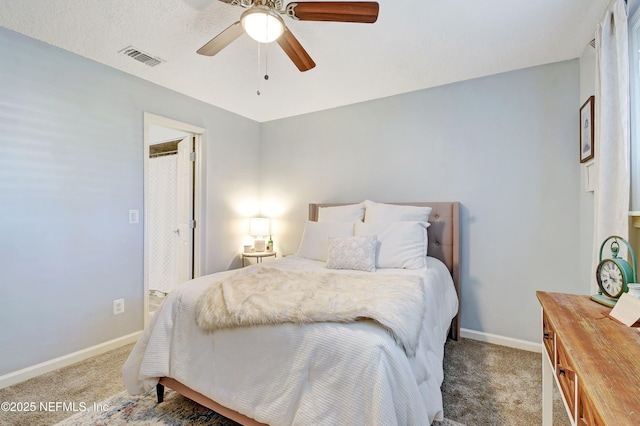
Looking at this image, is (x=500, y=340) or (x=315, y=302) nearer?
(x=315, y=302)

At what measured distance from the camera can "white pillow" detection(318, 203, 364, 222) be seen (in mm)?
2920

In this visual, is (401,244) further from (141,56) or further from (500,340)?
(141,56)

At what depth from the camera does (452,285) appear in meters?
2.57

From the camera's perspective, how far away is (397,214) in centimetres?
271

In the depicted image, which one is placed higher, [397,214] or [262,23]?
[262,23]

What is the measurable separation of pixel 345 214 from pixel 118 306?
229cm

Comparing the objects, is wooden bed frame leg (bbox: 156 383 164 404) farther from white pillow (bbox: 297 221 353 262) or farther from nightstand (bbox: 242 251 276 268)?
nightstand (bbox: 242 251 276 268)

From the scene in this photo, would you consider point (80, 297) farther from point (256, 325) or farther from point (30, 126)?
point (256, 325)

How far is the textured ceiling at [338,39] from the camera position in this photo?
1.79 metres

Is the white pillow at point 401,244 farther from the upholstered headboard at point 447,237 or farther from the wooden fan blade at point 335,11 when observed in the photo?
the wooden fan blade at point 335,11

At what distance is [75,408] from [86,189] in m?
1.60

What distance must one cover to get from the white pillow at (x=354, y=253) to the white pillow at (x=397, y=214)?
1.08 feet

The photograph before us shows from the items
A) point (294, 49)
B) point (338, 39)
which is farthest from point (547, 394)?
point (338, 39)

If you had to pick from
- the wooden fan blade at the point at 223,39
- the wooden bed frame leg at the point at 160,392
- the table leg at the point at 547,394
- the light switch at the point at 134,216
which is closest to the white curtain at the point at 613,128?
the table leg at the point at 547,394
